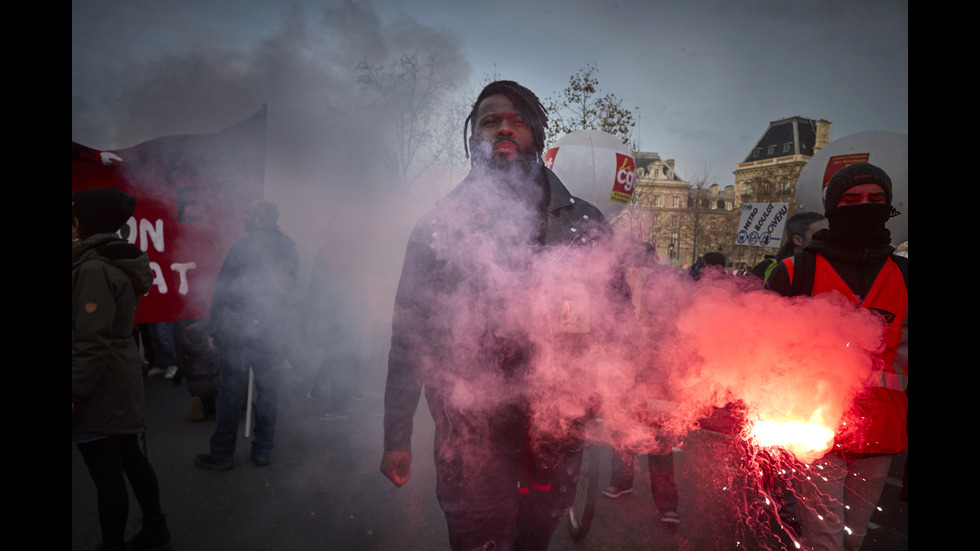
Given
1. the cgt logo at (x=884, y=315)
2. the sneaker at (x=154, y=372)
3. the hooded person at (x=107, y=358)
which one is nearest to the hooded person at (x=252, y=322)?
the hooded person at (x=107, y=358)

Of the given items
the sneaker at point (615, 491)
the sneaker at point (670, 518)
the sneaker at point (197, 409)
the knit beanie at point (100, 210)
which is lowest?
the sneaker at point (615, 491)

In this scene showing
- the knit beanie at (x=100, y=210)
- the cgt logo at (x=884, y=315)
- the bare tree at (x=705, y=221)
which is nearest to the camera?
the cgt logo at (x=884, y=315)

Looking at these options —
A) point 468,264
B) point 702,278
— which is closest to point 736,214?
point 702,278

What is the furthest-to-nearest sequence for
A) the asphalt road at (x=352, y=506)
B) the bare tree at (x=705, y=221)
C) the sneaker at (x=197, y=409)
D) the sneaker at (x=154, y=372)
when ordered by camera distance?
the bare tree at (x=705, y=221)
the sneaker at (x=154, y=372)
the sneaker at (x=197, y=409)
the asphalt road at (x=352, y=506)

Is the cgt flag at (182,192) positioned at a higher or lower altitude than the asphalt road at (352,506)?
higher

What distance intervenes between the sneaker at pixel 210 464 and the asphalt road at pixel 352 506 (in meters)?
0.05

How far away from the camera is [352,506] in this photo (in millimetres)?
3113

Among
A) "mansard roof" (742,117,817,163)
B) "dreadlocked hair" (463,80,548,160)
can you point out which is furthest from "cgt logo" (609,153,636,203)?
"mansard roof" (742,117,817,163)

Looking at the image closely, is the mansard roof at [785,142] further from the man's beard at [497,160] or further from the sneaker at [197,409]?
the sneaker at [197,409]

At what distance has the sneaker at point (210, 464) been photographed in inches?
142

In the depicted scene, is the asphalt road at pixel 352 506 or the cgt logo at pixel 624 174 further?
the cgt logo at pixel 624 174

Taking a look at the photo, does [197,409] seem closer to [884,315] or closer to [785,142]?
[884,315]

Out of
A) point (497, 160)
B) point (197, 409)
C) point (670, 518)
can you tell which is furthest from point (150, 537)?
point (670, 518)

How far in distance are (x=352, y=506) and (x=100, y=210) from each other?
95.4 inches
